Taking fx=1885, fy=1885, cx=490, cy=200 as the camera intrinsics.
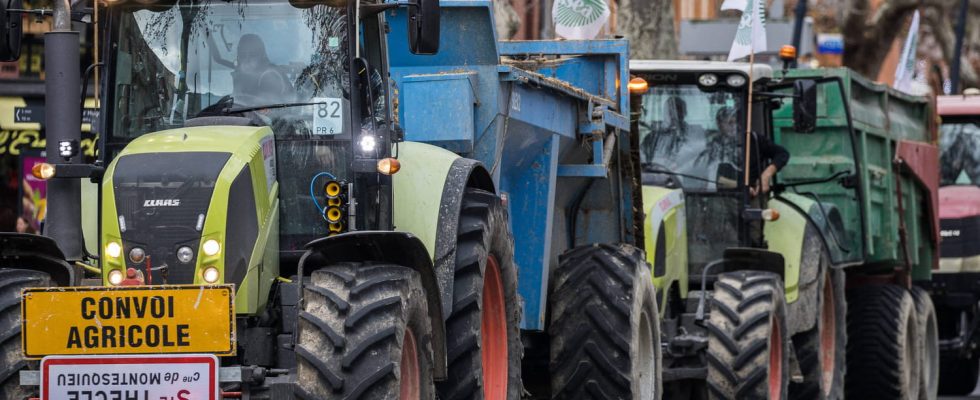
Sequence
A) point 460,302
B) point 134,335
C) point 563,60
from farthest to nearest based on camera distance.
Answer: point 563,60, point 460,302, point 134,335

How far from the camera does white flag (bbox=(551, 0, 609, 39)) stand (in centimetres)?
1434

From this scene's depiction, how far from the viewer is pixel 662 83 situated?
14305mm

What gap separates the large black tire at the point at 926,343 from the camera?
681 inches

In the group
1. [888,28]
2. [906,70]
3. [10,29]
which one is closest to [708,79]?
[10,29]

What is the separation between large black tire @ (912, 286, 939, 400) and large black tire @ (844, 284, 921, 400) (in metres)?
0.16

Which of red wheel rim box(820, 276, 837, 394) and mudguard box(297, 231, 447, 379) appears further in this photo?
red wheel rim box(820, 276, 837, 394)

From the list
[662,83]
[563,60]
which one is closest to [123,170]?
[563,60]

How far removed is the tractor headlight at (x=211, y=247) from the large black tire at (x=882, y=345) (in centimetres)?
963

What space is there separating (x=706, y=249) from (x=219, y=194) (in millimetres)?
7024

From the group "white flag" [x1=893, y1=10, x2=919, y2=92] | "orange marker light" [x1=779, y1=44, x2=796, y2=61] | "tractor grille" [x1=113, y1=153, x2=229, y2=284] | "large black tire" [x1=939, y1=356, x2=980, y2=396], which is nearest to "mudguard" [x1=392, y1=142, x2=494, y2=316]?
"tractor grille" [x1=113, y1=153, x2=229, y2=284]

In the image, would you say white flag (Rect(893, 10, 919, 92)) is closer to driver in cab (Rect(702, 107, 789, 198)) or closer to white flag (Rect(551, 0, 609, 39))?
driver in cab (Rect(702, 107, 789, 198))

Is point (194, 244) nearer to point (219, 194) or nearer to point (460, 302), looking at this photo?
point (219, 194)

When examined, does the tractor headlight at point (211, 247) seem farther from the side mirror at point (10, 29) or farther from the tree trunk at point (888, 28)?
the tree trunk at point (888, 28)

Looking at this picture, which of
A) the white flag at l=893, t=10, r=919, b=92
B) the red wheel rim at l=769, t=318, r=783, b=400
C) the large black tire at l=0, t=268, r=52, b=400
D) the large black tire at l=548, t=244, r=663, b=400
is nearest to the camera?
the large black tire at l=0, t=268, r=52, b=400
